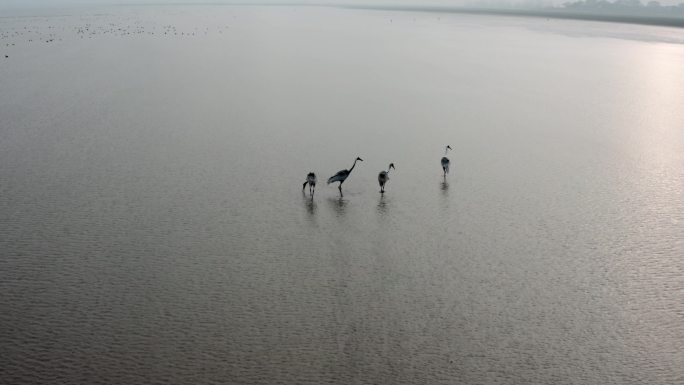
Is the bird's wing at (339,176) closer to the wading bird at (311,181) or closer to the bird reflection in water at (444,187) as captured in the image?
the wading bird at (311,181)

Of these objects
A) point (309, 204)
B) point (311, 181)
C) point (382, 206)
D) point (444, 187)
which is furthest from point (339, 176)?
point (444, 187)

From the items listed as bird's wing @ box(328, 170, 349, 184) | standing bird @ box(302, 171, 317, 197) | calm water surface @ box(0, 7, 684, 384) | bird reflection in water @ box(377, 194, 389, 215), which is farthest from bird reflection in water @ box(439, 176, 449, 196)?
standing bird @ box(302, 171, 317, 197)

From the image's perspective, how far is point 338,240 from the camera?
13516 mm

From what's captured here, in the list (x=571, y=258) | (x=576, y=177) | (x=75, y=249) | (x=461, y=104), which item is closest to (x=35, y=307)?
(x=75, y=249)

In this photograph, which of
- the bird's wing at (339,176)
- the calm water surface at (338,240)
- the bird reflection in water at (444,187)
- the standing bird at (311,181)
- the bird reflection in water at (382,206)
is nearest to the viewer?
the calm water surface at (338,240)

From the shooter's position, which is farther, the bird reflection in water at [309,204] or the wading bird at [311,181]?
the wading bird at [311,181]

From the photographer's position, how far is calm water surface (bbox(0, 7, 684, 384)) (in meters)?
9.36

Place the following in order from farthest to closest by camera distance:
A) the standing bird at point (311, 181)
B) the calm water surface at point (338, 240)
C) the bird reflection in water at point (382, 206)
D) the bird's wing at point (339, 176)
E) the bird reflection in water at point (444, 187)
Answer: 1. the bird reflection in water at point (444, 187)
2. the bird's wing at point (339, 176)
3. the standing bird at point (311, 181)
4. the bird reflection in water at point (382, 206)
5. the calm water surface at point (338, 240)

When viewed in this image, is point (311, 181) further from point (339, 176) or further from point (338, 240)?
point (338, 240)

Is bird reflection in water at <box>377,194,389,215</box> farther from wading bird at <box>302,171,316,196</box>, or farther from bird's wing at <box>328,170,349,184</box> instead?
wading bird at <box>302,171,316,196</box>

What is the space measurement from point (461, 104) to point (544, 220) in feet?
47.9

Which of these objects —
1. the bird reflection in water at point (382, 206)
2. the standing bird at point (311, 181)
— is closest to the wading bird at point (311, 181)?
the standing bird at point (311, 181)

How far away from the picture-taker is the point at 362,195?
16.2 meters

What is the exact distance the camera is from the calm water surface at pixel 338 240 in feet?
30.7
